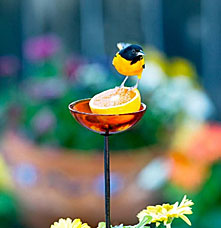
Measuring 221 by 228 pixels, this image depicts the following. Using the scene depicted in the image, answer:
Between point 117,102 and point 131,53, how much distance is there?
39 millimetres

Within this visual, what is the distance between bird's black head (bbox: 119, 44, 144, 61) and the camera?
0.44 metres

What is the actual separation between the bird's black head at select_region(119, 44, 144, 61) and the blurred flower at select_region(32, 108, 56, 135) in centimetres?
117

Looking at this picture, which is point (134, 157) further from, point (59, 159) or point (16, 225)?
point (16, 225)

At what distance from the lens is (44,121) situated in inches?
63.5

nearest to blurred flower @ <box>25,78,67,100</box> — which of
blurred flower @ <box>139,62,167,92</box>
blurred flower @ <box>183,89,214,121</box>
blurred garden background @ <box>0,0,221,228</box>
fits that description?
blurred garden background @ <box>0,0,221,228</box>

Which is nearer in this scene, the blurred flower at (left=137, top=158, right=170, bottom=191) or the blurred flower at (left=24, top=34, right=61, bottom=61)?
the blurred flower at (left=137, top=158, right=170, bottom=191)

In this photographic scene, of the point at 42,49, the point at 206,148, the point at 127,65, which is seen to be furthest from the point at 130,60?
the point at 42,49

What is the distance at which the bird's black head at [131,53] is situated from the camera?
1.46ft

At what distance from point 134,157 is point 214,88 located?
108 centimetres

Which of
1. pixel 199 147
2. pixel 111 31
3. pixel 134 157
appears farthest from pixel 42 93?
pixel 111 31

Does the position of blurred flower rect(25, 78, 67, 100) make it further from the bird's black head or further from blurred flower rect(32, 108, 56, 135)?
the bird's black head

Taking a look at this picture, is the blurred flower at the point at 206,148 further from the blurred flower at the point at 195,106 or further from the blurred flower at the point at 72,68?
the blurred flower at the point at 72,68

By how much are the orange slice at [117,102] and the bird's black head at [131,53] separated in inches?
1.1

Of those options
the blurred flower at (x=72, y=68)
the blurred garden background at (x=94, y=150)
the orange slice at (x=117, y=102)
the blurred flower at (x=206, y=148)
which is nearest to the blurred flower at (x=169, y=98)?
the blurred garden background at (x=94, y=150)
